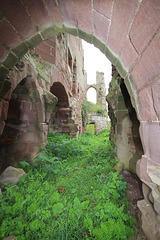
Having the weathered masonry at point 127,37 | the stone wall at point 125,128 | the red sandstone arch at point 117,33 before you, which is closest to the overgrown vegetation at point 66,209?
the weathered masonry at point 127,37

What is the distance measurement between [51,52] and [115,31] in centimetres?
358

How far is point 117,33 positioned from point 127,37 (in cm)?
12

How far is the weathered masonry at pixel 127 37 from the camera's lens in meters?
0.72

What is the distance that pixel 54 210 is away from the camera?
5.20 ft

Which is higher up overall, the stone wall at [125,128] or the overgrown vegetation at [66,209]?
the stone wall at [125,128]

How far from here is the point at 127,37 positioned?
842mm

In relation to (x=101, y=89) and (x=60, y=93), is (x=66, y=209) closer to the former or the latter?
(x=60, y=93)

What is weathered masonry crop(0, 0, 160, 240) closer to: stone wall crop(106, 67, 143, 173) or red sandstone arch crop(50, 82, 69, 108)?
stone wall crop(106, 67, 143, 173)

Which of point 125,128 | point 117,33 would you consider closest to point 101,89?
point 125,128

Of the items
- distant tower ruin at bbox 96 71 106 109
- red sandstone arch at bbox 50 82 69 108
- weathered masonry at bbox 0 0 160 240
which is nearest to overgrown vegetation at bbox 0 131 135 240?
weathered masonry at bbox 0 0 160 240

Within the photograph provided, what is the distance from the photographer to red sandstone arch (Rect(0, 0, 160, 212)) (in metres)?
0.71

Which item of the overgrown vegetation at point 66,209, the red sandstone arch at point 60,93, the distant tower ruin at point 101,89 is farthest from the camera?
the distant tower ruin at point 101,89

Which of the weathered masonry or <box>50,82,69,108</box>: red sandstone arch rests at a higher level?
<box>50,82,69,108</box>: red sandstone arch

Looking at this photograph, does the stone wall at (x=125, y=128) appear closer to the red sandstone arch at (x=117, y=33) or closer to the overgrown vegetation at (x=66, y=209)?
the overgrown vegetation at (x=66, y=209)
